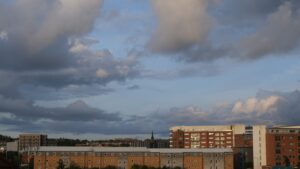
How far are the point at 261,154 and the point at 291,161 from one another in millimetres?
8679

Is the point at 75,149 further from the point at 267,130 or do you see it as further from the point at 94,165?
the point at 267,130

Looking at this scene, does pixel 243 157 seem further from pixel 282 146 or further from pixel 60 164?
pixel 60 164

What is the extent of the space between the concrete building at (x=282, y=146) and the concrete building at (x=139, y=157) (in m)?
11.5

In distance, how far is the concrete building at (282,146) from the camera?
512 ft

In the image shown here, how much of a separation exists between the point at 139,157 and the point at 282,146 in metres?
41.2

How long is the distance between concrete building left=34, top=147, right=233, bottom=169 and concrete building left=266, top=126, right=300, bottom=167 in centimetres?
1152

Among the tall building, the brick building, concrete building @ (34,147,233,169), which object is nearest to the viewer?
concrete building @ (34,147,233,169)

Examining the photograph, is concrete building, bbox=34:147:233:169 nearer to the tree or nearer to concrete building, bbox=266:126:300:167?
the tree

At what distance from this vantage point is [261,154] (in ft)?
522

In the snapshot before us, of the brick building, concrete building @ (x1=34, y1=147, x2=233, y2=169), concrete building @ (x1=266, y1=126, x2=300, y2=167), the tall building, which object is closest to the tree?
concrete building @ (x1=34, y1=147, x2=233, y2=169)

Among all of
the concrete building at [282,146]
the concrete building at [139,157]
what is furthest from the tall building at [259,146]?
the concrete building at [139,157]

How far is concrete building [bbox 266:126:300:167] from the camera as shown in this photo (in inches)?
6147

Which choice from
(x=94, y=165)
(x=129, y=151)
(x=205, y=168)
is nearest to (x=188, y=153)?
(x=205, y=168)

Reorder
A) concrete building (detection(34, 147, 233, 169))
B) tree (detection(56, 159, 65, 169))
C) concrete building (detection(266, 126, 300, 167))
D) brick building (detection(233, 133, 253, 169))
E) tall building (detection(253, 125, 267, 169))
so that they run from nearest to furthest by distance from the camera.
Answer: tree (detection(56, 159, 65, 169)) < concrete building (detection(266, 126, 300, 167)) < concrete building (detection(34, 147, 233, 169)) < tall building (detection(253, 125, 267, 169)) < brick building (detection(233, 133, 253, 169))
